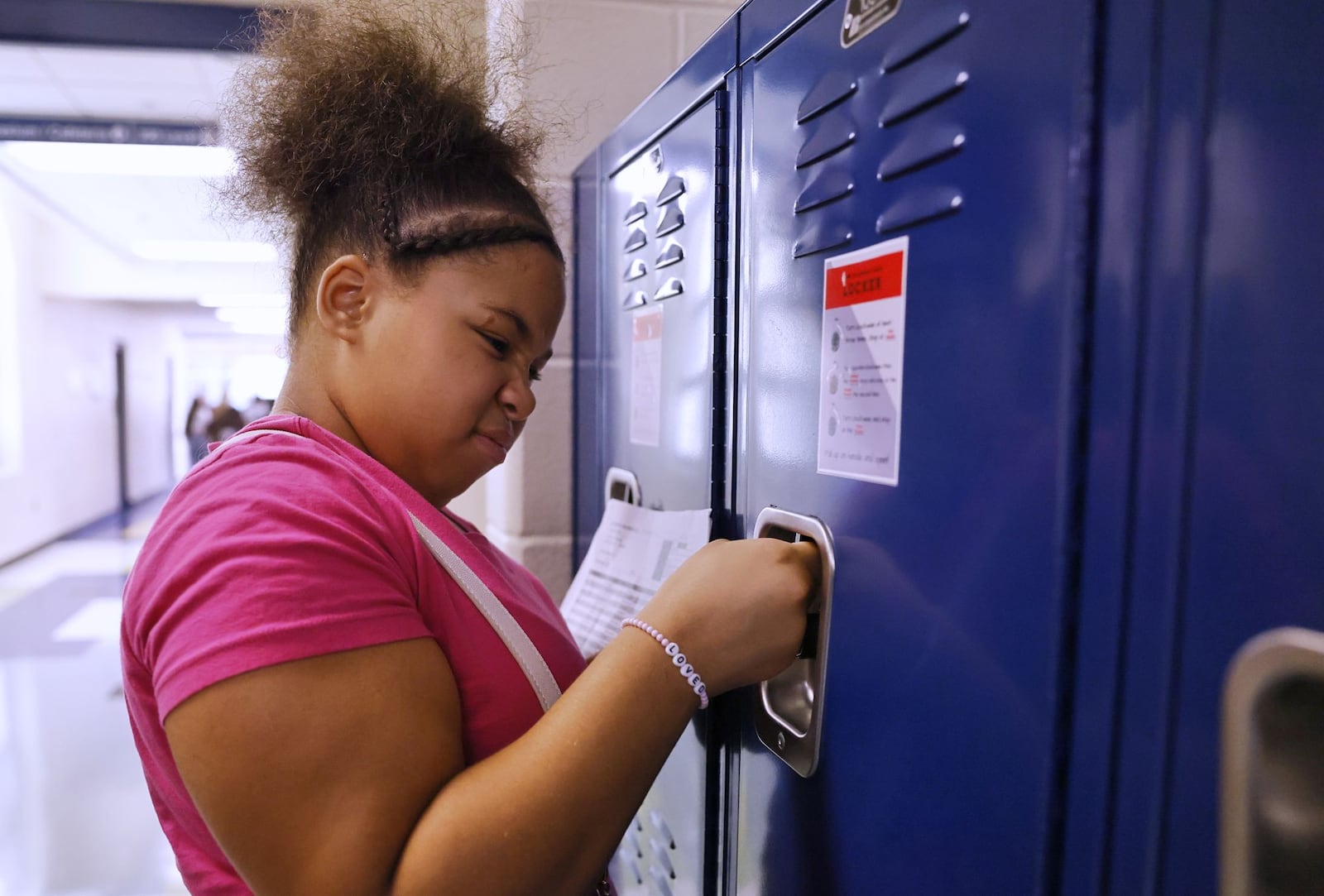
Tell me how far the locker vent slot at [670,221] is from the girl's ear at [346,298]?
44 cm

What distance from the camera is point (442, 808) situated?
601mm

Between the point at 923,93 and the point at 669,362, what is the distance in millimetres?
591

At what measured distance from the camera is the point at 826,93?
2.48 ft

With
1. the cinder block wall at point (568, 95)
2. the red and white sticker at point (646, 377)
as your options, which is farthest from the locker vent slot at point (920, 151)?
the cinder block wall at point (568, 95)

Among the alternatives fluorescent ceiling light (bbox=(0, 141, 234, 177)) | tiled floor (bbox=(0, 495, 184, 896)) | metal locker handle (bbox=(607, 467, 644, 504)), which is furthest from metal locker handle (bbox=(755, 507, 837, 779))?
fluorescent ceiling light (bbox=(0, 141, 234, 177))

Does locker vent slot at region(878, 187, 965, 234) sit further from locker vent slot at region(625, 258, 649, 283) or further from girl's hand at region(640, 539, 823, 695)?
locker vent slot at region(625, 258, 649, 283)

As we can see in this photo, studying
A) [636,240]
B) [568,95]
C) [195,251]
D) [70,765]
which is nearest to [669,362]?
[636,240]

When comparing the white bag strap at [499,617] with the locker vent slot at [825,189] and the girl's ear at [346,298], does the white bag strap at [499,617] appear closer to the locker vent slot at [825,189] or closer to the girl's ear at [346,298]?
the girl's ear at [346,298]

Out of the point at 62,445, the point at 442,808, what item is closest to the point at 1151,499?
the point at 442,808

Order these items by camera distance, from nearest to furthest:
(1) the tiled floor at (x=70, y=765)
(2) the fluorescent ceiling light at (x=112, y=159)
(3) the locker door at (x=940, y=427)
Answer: (3) the locker door at (x=940, y=427) < (1) the tiled floor at (x=70, y=765) < (2) the fluorescent ceiling light at (x=112, y=159)

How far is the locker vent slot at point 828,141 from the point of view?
724 millimetres

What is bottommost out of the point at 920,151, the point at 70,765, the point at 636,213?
the point at 70,765

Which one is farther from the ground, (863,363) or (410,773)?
(863,363)

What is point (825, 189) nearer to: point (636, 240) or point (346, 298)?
point (346, 298)
